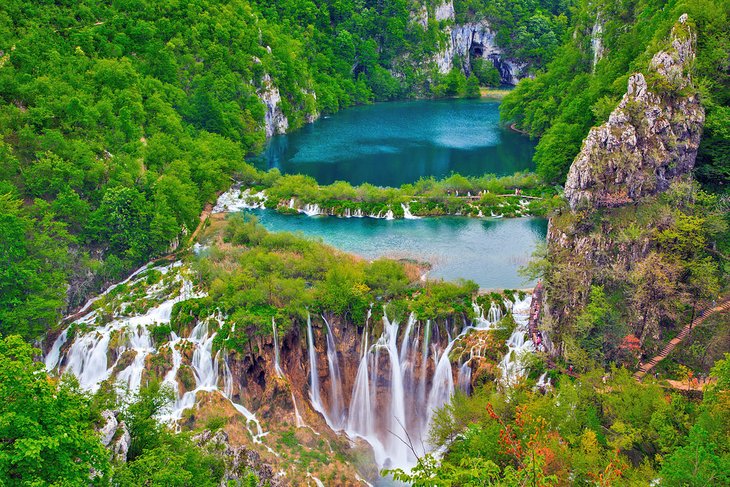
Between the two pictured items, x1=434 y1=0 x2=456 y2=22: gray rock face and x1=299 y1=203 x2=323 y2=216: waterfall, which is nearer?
x1=299 y1=203 x2=323 y2=216: waterfall

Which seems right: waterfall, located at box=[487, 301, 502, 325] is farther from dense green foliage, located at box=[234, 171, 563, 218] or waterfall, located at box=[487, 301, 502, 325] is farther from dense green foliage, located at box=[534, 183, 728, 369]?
dense green foliage, located at box=[234, 171, 563, 218]

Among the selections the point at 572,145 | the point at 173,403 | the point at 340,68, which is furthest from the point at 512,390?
the point at 340,68

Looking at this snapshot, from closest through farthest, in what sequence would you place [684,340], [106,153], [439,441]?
[439,441]
[684,340]
[106,153]

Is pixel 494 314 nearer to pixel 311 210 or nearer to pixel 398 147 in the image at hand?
pixel 311 210

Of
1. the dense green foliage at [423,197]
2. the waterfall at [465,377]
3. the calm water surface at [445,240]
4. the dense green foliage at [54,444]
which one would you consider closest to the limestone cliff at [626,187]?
the waterfall at [465,377]

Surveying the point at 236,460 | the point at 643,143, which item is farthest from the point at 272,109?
the point at 236,460

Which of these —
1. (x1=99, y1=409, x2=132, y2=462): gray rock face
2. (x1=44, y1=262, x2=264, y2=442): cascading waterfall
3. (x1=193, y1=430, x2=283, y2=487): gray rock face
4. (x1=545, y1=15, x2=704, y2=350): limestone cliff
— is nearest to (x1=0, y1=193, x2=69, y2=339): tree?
(x1=44, y1=262, x2=264, y2=442): cascading waterfall

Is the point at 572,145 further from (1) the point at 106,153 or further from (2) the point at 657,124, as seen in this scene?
(1) the point at 106,153
